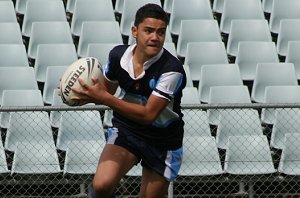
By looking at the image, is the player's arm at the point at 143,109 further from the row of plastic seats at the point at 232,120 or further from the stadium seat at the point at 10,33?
the stadium seat at the point at 10,33

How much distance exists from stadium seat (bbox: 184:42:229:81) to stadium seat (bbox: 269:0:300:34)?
3.81 feet

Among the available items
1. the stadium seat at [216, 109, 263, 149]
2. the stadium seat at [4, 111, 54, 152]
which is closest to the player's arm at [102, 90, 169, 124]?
the stadium seat at [4, 111, 54, 152]

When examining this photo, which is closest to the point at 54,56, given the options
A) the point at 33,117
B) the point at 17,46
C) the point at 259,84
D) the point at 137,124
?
the point at 17,46

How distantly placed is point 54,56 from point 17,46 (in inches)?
14.5

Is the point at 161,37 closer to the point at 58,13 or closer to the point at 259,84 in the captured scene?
the point at 259,84

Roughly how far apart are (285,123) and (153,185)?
254 cm

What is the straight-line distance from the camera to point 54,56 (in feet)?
31.0

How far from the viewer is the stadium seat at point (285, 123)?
8479mm

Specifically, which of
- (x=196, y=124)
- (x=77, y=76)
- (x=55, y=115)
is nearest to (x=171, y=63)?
(x=77, y=76)

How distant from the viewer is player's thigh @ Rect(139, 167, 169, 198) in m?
6.28

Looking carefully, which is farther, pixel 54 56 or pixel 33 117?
pixel 54 56

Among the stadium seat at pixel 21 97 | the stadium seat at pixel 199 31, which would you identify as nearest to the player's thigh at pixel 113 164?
the stadium seat at pixel 21 97

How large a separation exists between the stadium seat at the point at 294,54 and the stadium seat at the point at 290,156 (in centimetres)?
163

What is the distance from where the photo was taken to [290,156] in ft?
27.5
